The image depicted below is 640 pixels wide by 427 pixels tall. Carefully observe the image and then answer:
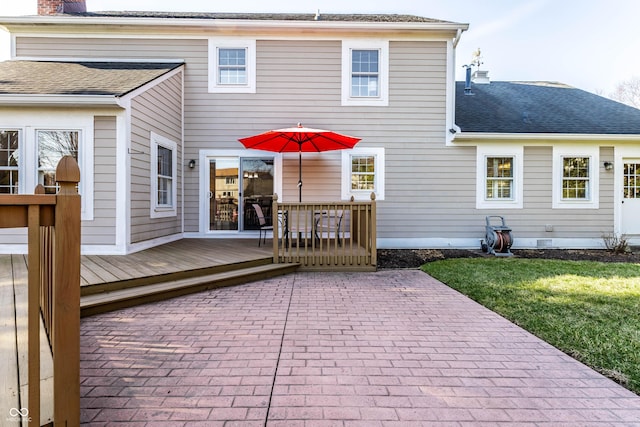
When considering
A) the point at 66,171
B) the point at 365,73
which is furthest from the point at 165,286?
the point at 365,73

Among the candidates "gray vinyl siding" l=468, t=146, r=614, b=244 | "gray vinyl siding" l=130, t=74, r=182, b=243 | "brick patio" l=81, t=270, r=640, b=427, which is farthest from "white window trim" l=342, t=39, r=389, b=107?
"brick patio" l=81, t=270, r=640, b=427

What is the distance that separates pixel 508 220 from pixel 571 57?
22.0 meters

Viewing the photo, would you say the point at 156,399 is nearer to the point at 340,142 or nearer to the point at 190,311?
the point at 190,311

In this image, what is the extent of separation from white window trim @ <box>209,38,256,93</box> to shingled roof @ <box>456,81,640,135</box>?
206 inches

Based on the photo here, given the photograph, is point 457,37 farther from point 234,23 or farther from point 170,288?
point 170,288

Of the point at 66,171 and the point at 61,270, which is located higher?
the point at 66,171

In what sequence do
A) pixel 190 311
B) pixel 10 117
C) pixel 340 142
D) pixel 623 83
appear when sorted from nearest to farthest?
1. pixel 190 311
2. pixel 10 117
3. pixel 340 142
4. pixel 623 83

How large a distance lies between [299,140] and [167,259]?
324 cm

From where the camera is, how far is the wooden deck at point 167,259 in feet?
14.1

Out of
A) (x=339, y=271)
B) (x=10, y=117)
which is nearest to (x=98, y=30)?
(x=10, y=117)

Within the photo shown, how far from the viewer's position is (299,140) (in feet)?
21.5

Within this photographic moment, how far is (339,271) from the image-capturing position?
5.82 meters

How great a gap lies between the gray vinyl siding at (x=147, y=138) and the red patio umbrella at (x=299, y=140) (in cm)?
176

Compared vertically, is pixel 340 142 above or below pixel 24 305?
above
